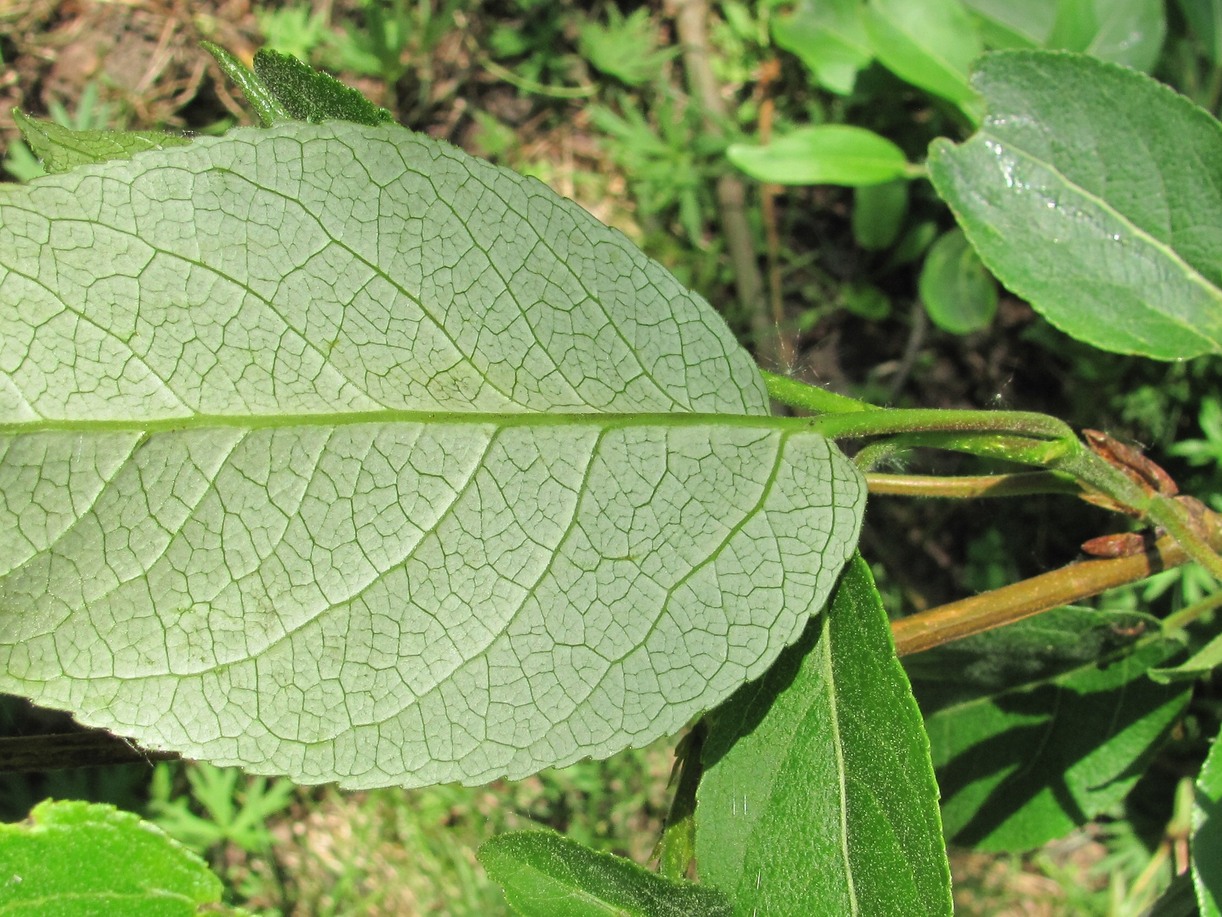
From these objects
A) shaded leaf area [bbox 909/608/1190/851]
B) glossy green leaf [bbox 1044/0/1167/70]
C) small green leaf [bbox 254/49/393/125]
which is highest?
glossy green leaf [bbox 1044/0/1167/70]

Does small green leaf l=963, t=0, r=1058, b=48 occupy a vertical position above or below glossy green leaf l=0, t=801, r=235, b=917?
above

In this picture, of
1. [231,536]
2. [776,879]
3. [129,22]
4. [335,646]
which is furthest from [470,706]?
[129,22]

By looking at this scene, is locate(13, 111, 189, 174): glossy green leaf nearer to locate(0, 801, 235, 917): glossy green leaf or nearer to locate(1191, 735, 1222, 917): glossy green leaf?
locate(0, 801, 235, 917): glossy green leaf

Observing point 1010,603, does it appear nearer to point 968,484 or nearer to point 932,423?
point 968,484

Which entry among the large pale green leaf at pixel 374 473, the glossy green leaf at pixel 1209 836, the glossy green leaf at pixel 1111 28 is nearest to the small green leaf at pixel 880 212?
the glossy green leaf at pixel 1111 28

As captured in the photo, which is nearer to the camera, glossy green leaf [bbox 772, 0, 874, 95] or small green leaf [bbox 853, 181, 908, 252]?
glossy green leaf [bbox 772, 0, 874, 95]

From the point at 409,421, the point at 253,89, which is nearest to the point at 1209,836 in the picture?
the point at 409,421

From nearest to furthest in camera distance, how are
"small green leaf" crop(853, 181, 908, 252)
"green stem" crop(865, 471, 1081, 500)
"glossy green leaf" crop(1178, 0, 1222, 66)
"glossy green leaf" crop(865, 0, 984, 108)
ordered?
1. "green stem" crop(865, 471, 1081, 500)
2. "glossy green leaf" crop(1178, 0, 1222, 66)
3. "glossy green leaf" crop(865, 0, 984, 108)
4. "small green leaf" crop(853, 181, 908, 252)

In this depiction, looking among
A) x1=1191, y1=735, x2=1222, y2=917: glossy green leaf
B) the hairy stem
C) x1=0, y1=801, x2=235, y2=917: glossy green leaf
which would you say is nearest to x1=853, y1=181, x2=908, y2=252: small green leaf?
the hairy stem
